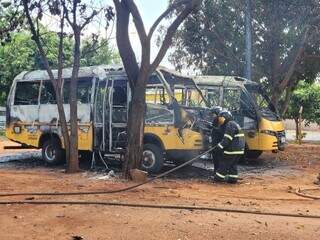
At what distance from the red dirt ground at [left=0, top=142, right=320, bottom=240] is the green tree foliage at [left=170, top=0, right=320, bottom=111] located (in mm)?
8788

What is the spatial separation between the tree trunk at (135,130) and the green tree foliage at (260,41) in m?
9.43

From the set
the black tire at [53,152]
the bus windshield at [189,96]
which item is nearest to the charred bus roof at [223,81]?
the bus windshield at [189,96]

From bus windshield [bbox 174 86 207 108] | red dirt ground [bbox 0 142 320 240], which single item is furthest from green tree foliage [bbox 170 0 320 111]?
red dirt ground [bbox 0 142 320 240]

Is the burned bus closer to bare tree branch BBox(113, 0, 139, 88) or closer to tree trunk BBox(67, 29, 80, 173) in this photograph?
tree trunk BBox(67, 29, 80, 173)

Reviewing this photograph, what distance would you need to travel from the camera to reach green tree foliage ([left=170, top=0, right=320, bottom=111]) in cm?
1961

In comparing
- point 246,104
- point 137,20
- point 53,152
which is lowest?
point 53,152

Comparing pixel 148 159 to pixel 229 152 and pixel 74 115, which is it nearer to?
pixel 74 115

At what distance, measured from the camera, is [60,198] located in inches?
361

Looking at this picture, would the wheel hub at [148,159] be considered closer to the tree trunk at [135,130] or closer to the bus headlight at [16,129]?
the tree trunk at [135,130]

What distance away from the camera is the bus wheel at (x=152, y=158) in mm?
13125

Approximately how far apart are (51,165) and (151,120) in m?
3.74

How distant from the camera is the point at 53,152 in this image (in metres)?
15.5

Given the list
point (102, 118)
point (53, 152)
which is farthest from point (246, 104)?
point (53, 152)

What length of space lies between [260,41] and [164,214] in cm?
1431
